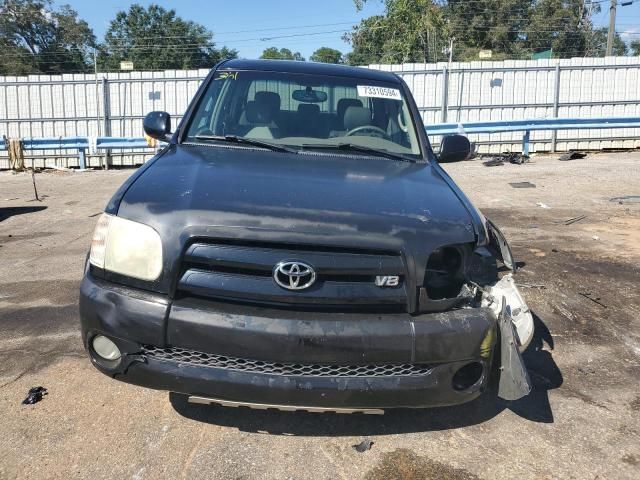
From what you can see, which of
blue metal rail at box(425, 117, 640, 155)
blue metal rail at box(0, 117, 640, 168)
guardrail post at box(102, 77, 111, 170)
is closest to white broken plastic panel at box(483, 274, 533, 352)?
blue metal rail at box(0, 117, 640, 168)

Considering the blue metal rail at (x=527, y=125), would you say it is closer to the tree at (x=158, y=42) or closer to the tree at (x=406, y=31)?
the tree at (x=406, y=31)

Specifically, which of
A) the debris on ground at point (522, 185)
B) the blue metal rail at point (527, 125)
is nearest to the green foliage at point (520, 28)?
the blue metal rail at point (527, 125)

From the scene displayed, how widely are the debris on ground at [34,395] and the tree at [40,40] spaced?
5045 cm

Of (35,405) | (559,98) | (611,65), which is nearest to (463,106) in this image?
(559,98)

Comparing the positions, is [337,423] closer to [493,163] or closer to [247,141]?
[247,141]

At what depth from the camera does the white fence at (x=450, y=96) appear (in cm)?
1664

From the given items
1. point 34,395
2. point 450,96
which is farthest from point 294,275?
point 450,96

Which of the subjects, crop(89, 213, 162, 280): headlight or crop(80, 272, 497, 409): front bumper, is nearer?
crop(80, 272, 497, 409): front bumper

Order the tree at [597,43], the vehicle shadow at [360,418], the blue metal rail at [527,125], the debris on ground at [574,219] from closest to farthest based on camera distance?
the vehicle shadow at [360,418] < the debris on ground at [574,219] < the blue metal rail at [527,125] < the tree at [597,43]

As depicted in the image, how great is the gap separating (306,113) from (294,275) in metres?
1.84

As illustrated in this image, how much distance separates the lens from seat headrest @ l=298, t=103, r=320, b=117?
12.6 feet

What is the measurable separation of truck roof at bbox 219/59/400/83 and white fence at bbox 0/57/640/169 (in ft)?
42.7

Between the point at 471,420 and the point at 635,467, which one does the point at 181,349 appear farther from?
the point at 635,467

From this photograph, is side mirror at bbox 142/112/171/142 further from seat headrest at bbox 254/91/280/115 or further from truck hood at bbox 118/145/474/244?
truck hood at bbox 118/145/474/244
